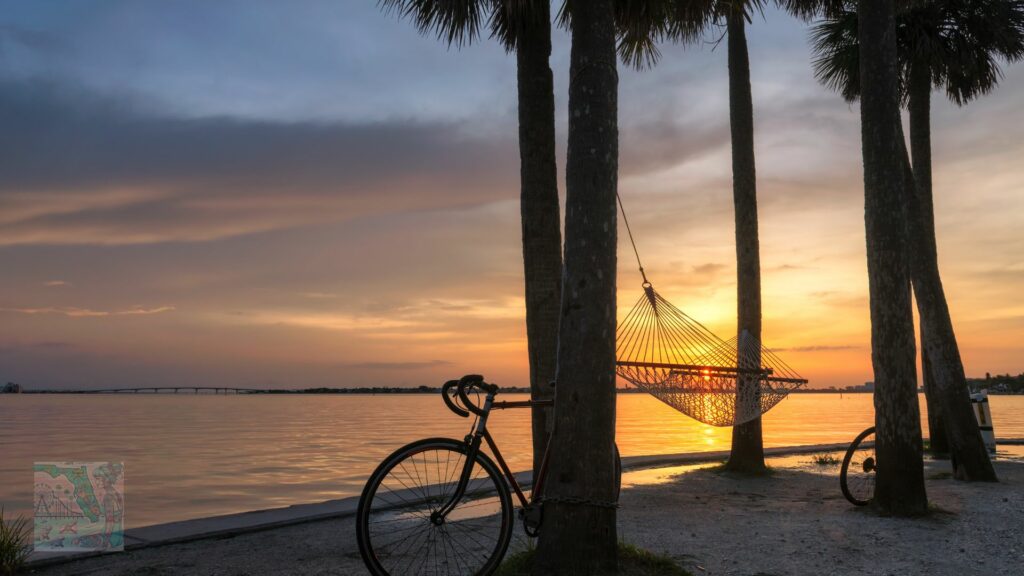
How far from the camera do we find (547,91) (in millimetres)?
6777

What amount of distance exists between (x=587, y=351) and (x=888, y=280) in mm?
4306

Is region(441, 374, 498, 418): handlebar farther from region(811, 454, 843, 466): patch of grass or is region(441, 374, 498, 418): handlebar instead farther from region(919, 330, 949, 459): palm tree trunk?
region(919, 330, 949, 459): palm tree trunk

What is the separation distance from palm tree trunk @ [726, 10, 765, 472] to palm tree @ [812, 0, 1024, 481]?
191 cm

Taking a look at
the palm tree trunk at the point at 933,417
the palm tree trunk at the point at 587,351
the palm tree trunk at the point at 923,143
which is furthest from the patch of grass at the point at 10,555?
the palm tree trunk at the point at 933,417

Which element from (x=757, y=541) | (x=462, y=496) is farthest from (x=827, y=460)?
(x=462, y=496)

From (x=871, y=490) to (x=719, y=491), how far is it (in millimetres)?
1587

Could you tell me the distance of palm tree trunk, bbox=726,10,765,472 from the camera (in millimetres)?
10375

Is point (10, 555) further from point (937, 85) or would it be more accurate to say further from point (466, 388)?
point (937, 85)

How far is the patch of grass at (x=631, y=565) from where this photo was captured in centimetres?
428

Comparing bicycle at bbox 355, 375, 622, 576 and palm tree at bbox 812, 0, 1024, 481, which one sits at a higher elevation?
palm tree at bbox 812, 0, 1024, 481

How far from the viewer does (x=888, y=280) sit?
7207 millimetres

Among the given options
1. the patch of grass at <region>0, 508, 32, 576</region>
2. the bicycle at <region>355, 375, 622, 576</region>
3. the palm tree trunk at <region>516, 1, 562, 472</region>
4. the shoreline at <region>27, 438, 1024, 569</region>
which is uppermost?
the palm tree trunk at <region>516, 1, 562, 472</region>

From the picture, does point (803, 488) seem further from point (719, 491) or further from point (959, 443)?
point (959, 443)

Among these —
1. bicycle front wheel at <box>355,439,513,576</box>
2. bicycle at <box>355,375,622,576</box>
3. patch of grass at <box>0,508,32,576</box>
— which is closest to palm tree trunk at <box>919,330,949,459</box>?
bicycle front wheel at <box>355,439,513,576</box>
